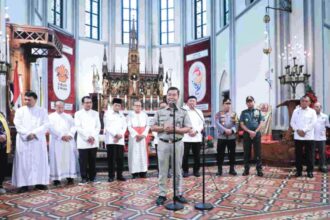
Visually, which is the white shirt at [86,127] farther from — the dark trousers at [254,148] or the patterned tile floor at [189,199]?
the dark trousers at [254,148]

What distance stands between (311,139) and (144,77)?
8.81 meters

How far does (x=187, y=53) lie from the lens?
15406 mm

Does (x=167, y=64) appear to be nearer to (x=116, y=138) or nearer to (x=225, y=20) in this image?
(x=225, y=20)

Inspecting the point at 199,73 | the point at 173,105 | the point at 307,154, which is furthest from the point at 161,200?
the point at 199,73

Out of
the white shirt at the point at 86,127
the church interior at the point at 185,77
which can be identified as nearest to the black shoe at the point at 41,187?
the church interior at the point at 185,77

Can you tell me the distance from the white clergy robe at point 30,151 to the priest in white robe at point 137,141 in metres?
1.44

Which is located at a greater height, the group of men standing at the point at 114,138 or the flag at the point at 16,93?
the flag at the point at 16,93

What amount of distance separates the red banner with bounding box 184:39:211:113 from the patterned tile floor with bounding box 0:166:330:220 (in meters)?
9.00

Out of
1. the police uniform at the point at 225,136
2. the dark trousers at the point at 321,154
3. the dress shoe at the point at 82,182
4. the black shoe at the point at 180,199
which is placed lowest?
the dress shoe at the point at 82,182

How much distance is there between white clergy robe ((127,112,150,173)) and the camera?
18.4 feet

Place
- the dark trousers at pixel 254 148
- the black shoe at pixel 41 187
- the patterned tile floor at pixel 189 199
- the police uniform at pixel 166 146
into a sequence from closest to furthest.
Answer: the patterned tile floor at pixel 189 199
the police uniform at pixel 166 146
the black shoe at pixel 41 187
the dark trousers at pixel 254 148

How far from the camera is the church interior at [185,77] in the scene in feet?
12.8

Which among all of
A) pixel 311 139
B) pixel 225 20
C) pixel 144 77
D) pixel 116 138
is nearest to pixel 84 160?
pixel 116 138

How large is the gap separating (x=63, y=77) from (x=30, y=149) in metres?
9.01
